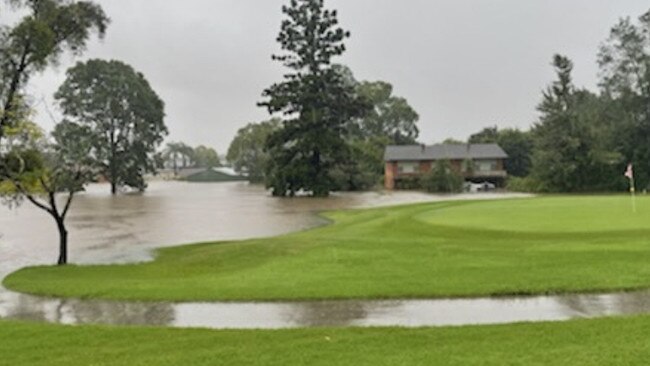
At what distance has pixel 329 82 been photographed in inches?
2522

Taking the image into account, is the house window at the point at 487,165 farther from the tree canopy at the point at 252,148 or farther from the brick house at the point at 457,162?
the tree canopy at the point at 252,148

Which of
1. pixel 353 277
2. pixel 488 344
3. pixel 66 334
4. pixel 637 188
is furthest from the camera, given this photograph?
pixel 637 188

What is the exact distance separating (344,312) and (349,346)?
3.28 meters

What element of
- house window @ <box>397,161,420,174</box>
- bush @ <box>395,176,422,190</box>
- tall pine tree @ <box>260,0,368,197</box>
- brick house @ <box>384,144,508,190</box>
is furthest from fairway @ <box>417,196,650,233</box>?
house window @ <box>397,161,420,174</box>

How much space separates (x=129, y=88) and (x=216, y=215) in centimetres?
4886

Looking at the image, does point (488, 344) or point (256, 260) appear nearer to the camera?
point (488, 344)

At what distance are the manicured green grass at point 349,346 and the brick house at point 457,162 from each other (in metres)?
72.3

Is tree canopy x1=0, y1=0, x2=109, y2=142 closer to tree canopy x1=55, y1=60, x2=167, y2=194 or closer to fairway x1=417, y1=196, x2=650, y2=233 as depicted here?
fairway x1=417, y1=196, x2=650, y2=233

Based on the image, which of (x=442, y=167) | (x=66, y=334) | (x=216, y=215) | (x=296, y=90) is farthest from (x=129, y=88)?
(x=66, y=334)

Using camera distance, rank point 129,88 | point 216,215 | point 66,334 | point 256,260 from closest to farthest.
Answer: point 66,334 → point 256,260 → point 216,215 → point 129,88

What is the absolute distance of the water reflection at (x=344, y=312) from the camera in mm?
10516

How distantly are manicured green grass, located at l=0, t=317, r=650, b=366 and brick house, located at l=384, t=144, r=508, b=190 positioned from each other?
237 feet

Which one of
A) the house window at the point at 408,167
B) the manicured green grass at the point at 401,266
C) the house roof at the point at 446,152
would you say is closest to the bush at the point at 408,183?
the house window at the point at 408,167

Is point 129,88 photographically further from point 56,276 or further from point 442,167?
point 56,276
